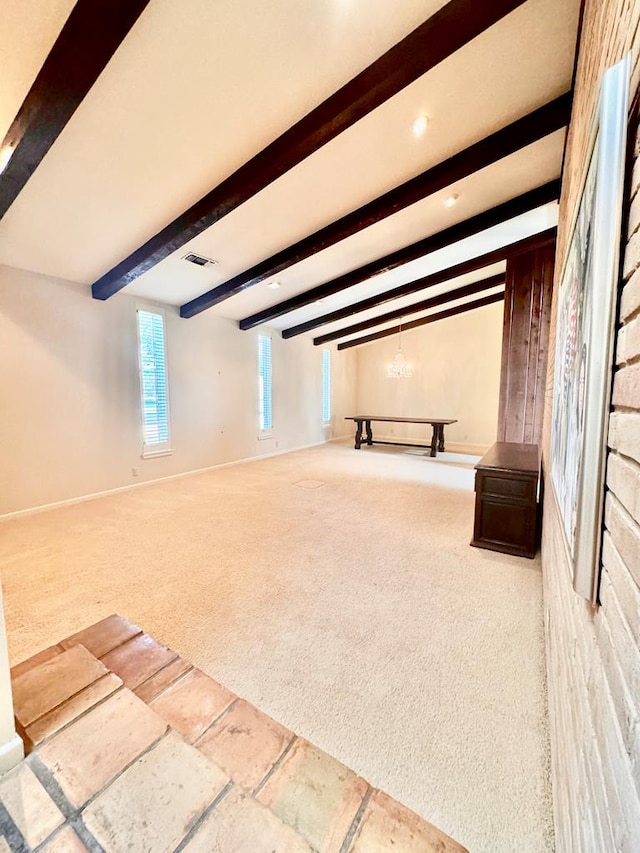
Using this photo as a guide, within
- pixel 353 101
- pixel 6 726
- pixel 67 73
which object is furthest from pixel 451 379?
pixel 6 726

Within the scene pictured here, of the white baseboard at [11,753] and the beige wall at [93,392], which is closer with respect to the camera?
the white baseboard at [11,753]

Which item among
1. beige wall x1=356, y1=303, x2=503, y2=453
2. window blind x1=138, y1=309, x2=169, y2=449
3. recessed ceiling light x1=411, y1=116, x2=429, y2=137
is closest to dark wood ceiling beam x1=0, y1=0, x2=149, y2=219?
recessed ceiling light x1=411, y1=116, x2=429, y2=137

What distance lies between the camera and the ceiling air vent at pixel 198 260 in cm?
361

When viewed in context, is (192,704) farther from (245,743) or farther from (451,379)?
(451,379)

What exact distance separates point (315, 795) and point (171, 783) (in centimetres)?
41

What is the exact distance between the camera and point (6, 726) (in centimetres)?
98

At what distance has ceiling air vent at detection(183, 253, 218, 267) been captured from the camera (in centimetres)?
361

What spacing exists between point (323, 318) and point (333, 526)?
14.2 feet

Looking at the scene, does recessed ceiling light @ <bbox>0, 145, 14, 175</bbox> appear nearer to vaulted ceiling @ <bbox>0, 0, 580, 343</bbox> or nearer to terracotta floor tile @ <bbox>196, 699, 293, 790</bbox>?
vaulted ceiling @ <bbox>0, 0, 580, 343</bbox>

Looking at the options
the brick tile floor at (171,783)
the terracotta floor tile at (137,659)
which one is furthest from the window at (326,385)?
the brick tile floor at (171,783)

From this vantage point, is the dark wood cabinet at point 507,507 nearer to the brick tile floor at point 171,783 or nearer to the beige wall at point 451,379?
the brick tile floor at point 171,783

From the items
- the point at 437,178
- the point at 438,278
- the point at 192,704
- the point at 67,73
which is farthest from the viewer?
the point at 438,278

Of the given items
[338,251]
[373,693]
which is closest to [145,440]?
[338,251]

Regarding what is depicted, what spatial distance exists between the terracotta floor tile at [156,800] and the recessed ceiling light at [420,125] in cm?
333
